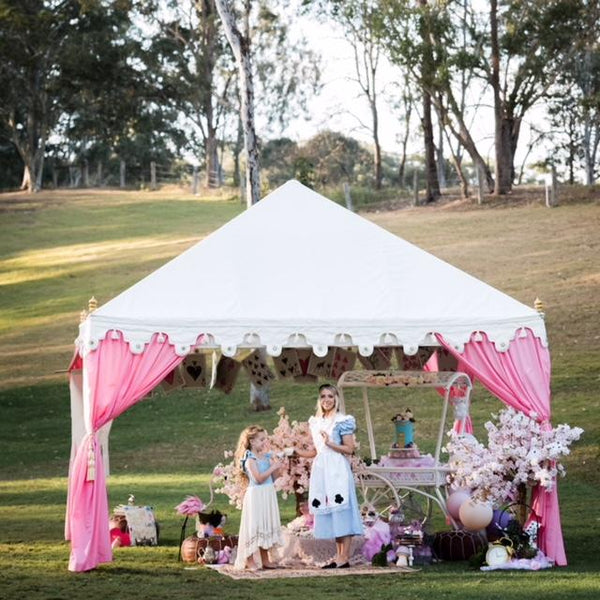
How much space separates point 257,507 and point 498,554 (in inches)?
68.5

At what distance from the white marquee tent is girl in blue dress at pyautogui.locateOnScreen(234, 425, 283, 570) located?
28.1 inches

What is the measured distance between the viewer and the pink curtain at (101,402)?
32.0 ft

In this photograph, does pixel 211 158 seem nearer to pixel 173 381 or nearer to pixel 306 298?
pixel 173 381

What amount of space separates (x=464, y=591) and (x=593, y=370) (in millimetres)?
12461

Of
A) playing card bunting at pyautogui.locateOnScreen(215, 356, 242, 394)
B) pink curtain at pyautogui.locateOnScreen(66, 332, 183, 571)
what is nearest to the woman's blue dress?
pink curtain at pyautogui.locateOnScreen(66, 332, 183, 571)

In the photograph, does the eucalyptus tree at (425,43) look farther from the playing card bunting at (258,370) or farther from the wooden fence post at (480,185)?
the playing card bunting at (258,370)

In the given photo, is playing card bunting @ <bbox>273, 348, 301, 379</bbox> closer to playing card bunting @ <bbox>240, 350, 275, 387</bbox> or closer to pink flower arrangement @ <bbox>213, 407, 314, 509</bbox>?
playing card bunting @ <bbox>240, 350, 275, 387</bbox>

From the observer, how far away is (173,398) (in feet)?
73.4

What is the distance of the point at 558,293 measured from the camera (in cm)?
2509

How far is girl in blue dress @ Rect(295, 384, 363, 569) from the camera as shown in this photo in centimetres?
948

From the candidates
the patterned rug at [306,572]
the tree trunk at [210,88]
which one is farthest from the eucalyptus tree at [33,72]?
the patterned rug at [306,572]

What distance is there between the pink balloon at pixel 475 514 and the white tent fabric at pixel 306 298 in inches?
46.0

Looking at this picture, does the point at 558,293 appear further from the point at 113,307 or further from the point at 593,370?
the point at 113,307

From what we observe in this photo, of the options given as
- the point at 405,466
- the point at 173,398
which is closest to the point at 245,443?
the point at 405,466
